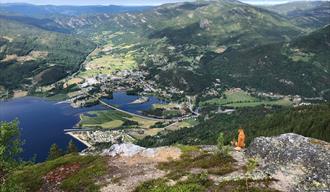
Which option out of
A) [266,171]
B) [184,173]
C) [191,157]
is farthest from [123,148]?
[266,171]

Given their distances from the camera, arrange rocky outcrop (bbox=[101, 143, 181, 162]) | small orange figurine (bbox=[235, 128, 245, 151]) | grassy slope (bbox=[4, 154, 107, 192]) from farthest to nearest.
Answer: rocky outcrop (bbox=[101, 143, 181, 162])
small orange figurine (bbox=[235, 128, 245, 151])
grassy slope (bbox=[4, 154, 107, 192])

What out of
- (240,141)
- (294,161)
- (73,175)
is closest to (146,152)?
(73,175)

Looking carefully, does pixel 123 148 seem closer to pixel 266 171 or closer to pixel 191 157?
pixel 191 157

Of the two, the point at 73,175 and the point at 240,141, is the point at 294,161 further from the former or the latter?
the point at 73,175

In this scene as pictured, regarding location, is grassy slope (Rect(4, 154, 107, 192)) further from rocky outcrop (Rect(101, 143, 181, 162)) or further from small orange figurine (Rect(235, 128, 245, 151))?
small orange figurine (Rect(235, 128, 245, 151))

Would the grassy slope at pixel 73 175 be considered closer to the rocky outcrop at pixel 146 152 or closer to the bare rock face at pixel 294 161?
the rocky outcrop at pixel 146 152

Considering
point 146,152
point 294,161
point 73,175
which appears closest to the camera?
point 294,161

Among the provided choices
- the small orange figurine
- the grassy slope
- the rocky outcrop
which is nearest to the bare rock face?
the small orange figurine

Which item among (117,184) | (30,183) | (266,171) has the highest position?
(266,171)
